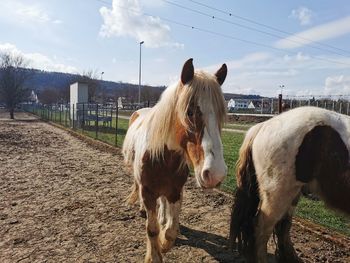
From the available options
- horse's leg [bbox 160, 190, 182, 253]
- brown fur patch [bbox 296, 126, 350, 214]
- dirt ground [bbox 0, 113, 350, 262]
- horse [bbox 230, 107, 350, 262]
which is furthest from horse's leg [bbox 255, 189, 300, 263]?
horse's leg [bbox 160, 190, 182, 253]

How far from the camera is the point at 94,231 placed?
14.0 ft

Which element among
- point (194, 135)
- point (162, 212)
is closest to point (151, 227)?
point (162, 212)

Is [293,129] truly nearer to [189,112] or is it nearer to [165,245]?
[189,112]

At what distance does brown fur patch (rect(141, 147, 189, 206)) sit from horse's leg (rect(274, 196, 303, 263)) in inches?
45.0

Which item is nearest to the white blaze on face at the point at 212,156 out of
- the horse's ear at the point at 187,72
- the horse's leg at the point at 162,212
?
the horse's ear at the point at 187,72

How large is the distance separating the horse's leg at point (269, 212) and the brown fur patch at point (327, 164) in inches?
8.2

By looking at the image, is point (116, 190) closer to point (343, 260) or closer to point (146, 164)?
point (146, 164)

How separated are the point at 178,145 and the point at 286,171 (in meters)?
1.01

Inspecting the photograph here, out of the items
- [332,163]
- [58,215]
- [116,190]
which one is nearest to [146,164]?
[332,163]

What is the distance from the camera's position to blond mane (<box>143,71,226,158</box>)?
254 centimetres

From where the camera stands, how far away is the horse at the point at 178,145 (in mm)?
2439

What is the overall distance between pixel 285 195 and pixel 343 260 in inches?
44.4

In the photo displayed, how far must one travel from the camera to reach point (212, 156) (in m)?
2.38

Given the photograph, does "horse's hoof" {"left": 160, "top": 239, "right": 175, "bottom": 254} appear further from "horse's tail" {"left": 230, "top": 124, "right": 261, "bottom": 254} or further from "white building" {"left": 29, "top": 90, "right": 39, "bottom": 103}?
"white building" {"left": 29, "top": 90, "right": 39, "bottom": 103}
